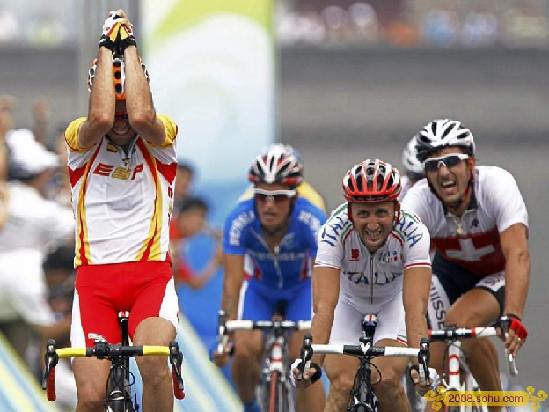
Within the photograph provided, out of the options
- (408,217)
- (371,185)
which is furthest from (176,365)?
(408,217)

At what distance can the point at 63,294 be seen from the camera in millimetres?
12305

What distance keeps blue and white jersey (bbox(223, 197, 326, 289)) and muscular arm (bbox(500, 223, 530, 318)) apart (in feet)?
5.89

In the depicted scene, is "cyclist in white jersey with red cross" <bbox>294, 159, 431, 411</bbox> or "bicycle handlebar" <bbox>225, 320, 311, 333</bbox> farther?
"bicycle handlebar" <bbox>225, 320, 311, 333</bbox>

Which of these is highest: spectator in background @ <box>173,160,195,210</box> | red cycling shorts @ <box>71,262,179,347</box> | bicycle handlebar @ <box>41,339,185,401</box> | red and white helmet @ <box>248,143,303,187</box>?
spectator in background @ <box>173,160,195,210</box>

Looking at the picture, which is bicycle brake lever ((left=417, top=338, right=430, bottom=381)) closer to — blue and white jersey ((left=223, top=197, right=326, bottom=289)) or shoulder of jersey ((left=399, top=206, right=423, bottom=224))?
shoulder of jersey ((left=399, top=206, right=423, bottom=224))

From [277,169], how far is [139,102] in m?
2.52

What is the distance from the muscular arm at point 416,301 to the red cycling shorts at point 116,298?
123cm

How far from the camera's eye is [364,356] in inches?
309

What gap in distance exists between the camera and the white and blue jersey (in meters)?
10.4

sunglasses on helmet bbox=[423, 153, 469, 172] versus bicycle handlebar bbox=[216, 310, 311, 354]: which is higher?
sunglasses on helmet bbox=[423, 153, 469, 172]

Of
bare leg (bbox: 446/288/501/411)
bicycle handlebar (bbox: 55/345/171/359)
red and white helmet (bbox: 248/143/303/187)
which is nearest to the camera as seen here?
bicycle handlebar (bbox: 55/345/171/359)

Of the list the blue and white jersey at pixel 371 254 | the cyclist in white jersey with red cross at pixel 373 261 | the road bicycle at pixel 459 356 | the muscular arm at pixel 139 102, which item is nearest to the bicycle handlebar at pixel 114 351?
the cyclist in white jersey with red cross at pixel 373 261

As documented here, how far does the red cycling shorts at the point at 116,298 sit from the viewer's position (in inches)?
313

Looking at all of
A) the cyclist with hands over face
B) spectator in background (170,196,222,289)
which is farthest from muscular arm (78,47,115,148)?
spectator in background (170,196,222,289)
